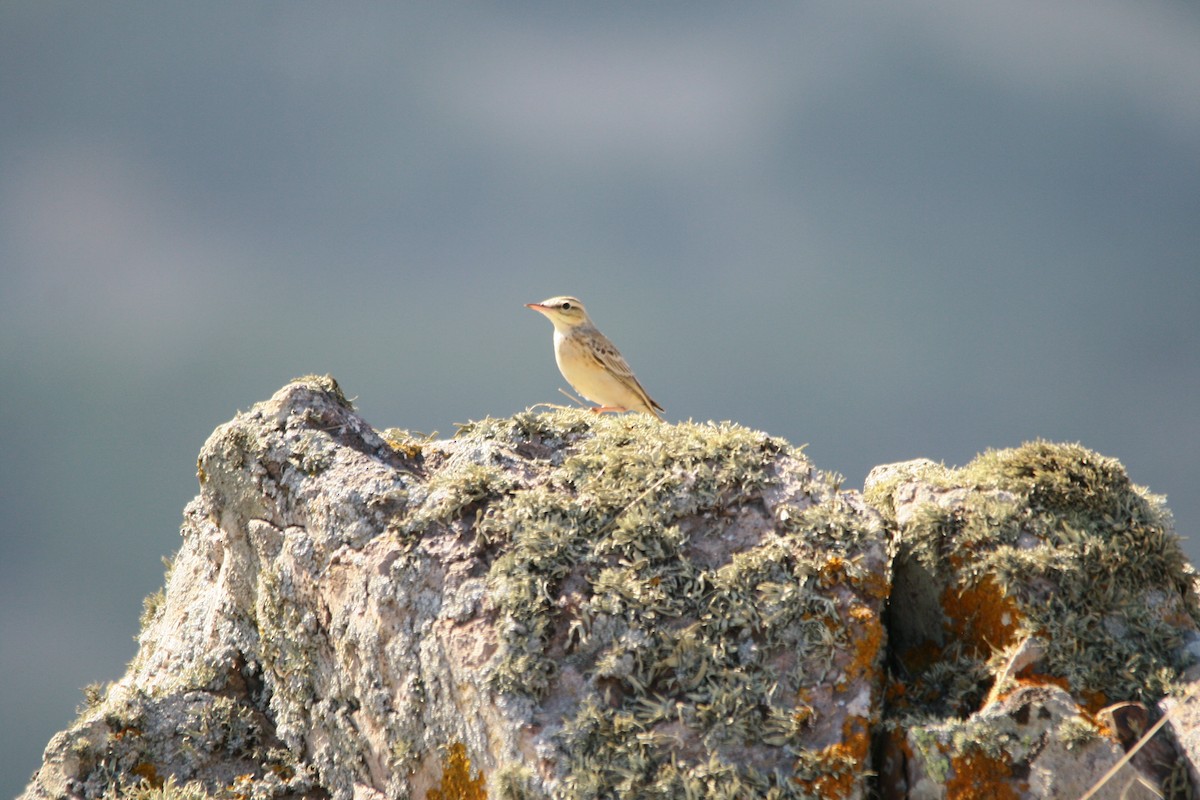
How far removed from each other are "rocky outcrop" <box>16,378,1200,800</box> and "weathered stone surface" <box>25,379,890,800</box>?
0.02m

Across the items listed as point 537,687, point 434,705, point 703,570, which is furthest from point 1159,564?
point 434,705

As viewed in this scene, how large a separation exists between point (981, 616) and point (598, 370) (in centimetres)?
636

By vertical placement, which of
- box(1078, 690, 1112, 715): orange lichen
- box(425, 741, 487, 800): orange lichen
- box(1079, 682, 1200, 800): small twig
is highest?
box(425, 741, 487, 800): orange lichen

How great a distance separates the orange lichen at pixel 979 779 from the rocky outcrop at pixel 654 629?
1cm

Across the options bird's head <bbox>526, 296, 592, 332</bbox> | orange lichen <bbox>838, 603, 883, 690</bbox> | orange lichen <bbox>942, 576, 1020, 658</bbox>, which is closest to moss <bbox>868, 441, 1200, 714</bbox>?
orange lichen <bbox>942, 576, 1020, 658</bbox>

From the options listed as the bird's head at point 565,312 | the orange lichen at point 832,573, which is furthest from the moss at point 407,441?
the bird's head at point 565,312

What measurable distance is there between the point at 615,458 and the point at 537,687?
1.64 metres

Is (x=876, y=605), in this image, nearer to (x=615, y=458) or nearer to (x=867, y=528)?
(x=867, y=528)

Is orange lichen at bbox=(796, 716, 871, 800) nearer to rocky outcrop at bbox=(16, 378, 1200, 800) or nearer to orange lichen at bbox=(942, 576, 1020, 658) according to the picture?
rocky outcrop at bbox=(16, 378, 1200, 800)

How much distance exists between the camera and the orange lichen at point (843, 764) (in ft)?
17.2

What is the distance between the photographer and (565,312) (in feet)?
40.3

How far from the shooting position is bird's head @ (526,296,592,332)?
40.3ft

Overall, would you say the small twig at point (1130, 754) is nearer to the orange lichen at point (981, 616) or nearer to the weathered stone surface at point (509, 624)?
the orange lichen at point (981, 616)

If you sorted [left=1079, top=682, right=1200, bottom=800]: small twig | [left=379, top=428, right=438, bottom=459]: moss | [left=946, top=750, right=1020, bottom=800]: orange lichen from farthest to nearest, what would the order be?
[left=379, top=428, right=438, bottom=459]: moss → [left=946, top=750, right=1020, bottom=800]: orange lichen → [left=1079, top=682, right=1200, bottom=800]: small twig
